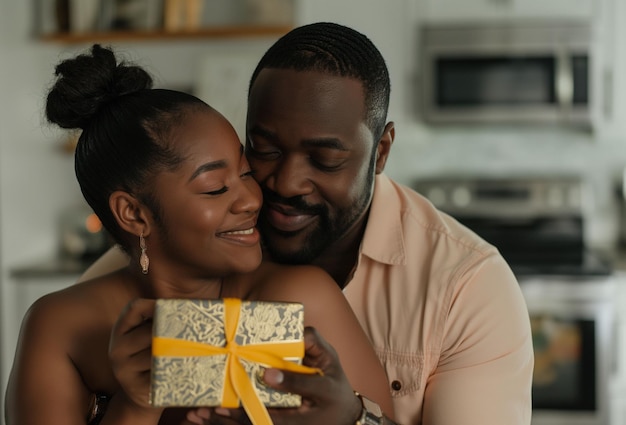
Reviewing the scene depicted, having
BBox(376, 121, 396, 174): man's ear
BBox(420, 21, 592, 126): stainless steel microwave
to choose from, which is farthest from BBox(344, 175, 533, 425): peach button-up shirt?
BBox(420, 21, 592, 126): stainless steel microwave

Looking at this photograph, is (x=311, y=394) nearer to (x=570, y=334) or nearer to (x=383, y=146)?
(x=383, y=146)

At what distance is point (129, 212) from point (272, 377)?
0.43 m

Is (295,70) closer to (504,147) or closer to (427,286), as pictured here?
(427,286)

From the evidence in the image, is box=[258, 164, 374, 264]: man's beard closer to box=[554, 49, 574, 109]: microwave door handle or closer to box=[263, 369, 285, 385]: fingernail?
box=[263, 369, 285, 385]: fingernail

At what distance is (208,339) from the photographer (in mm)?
1064

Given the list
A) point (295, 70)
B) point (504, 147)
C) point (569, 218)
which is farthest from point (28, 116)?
point (295, 70)

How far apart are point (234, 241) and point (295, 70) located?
36 cm

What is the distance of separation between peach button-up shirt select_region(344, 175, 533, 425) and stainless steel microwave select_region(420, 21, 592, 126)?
6.65 feet

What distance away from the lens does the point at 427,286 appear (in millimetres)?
1535

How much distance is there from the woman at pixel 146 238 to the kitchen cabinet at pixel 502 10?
7.68 feet

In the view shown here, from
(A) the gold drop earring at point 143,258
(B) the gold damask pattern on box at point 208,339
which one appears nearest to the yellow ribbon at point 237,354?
(B) the gold damask pattern on box at point 208,339

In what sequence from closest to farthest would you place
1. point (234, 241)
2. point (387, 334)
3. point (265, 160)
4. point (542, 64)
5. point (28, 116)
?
point (234, 241) < point (265, 160) < point (387, 334) < point (542, 64) < point (28, 116)

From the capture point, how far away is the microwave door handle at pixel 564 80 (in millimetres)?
3461

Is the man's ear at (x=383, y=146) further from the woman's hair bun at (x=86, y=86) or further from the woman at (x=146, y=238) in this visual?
the woman's hair bun at (x=86, y=86)
